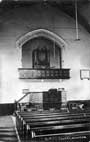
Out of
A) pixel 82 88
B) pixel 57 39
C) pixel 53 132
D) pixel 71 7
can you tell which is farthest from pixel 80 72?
pixel 53 132

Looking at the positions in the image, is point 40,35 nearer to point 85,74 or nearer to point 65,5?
point 65,5

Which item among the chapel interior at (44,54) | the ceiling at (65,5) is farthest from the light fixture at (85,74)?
the ceiling at (65,5)

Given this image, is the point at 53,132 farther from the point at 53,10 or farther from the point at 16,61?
the point at 53,10

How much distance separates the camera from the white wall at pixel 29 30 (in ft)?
48.3

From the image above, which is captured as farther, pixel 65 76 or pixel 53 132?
pixel 65 76

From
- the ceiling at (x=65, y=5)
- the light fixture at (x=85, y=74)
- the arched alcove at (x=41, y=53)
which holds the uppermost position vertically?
the ceiling at (x=65, y=5)

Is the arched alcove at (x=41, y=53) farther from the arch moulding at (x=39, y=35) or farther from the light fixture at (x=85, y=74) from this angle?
the light fixture at (x=85, y=74)

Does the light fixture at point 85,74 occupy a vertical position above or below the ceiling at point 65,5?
below

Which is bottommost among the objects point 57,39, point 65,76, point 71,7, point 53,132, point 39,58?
point 53,132

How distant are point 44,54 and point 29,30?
5.43 feet

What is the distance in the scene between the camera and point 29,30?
15.2m

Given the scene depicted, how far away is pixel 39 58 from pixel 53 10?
2.96 m

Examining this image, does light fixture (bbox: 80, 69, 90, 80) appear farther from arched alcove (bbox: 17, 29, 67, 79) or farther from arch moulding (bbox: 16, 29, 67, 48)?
arch moulding (bbox: 16, 29, 67, 48)

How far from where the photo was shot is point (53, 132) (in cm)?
504
